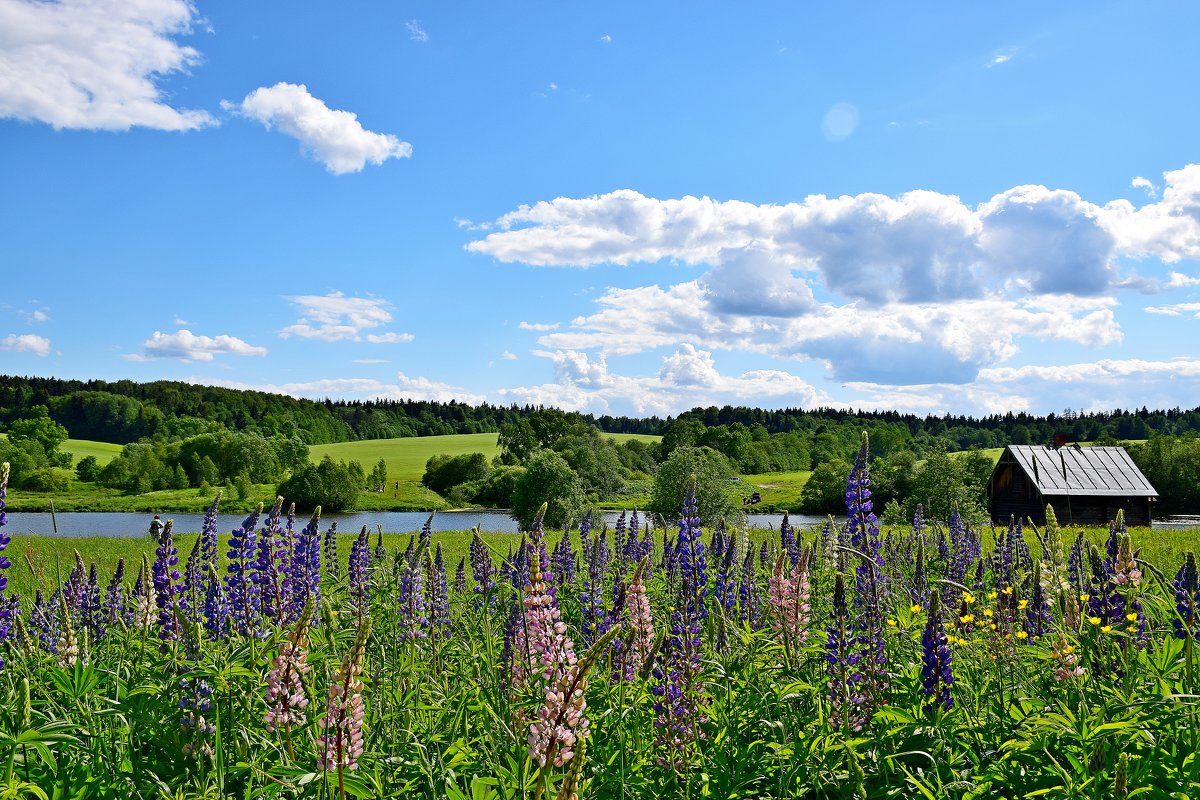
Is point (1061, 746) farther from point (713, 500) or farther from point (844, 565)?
point (713, 500)

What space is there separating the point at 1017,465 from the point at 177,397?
475ft

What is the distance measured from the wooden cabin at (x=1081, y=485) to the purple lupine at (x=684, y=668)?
1622 inches

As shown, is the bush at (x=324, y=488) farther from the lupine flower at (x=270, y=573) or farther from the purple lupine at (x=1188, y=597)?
the purple lupine at (x=1188, y=597)

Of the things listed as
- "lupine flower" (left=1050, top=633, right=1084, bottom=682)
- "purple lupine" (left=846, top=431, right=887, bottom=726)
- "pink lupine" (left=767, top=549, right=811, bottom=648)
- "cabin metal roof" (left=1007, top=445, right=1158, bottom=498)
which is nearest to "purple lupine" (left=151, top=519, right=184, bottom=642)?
"pink lupine" (left=767, top=549, right=811, bottom=648)

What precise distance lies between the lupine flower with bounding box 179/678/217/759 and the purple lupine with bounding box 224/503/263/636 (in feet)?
4.03

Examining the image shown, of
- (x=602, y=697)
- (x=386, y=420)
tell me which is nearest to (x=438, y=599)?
(x=602, y=697)

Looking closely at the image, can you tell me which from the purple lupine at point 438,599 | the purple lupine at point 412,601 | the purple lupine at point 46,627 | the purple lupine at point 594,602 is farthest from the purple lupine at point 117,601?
the purple lupine at point 594,602

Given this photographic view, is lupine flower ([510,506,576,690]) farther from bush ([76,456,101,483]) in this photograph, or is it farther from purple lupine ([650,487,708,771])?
bush ([76,456,101,483])

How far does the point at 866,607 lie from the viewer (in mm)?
4980

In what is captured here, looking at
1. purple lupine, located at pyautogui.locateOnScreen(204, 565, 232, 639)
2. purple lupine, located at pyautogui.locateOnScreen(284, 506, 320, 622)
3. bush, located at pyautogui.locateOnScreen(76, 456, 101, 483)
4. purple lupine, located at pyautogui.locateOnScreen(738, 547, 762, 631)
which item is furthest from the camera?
bush, located at pyautogui.locateOnScreen(76, 456, 101, 483)

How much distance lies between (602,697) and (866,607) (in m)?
1.75

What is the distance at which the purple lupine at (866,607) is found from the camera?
469 cm

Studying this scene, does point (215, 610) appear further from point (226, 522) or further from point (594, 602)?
point (226, 522)

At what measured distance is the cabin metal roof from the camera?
4316 centimetres
